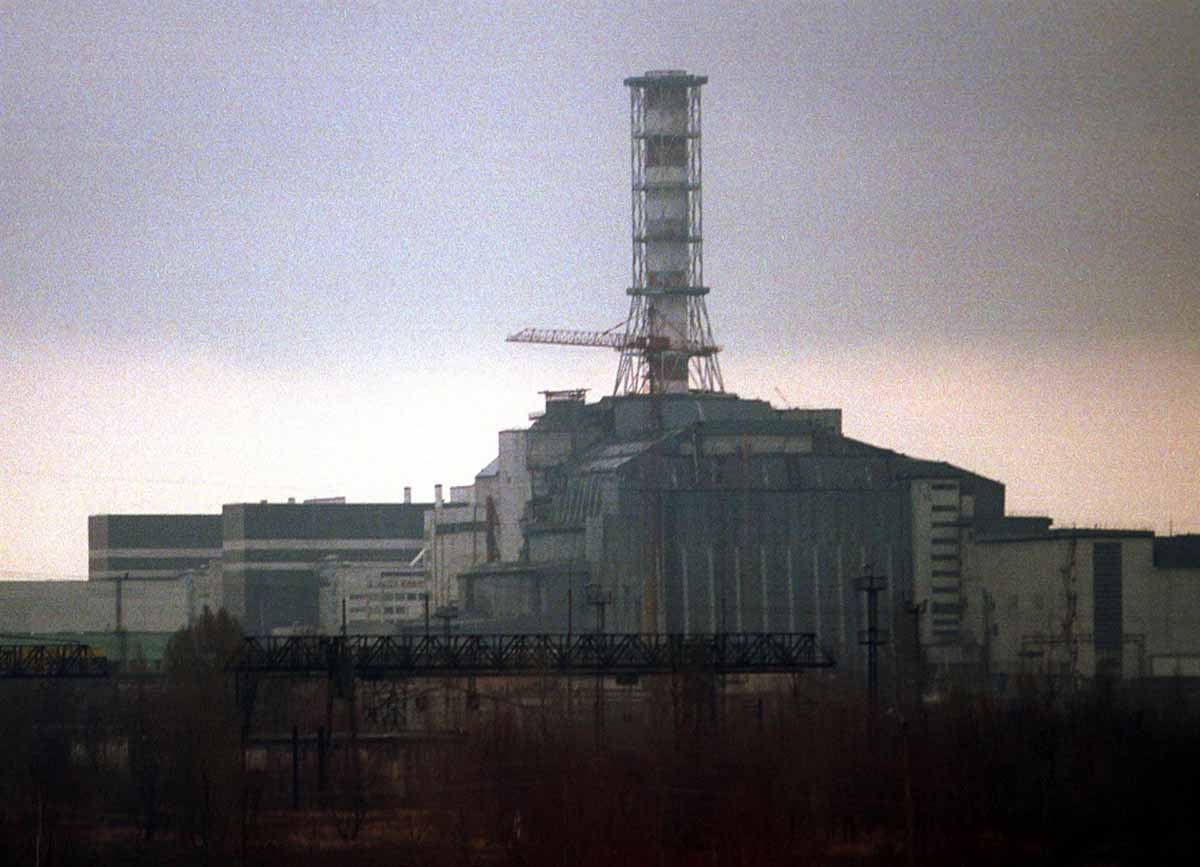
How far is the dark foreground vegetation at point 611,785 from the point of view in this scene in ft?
143

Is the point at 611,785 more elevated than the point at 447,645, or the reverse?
the point at 447,645

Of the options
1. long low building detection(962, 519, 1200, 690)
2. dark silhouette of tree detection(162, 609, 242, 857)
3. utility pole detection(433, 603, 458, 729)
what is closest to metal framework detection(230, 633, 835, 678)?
utility pole detection(433, 603, 458, 729)

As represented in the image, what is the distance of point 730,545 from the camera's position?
88438 millimetres

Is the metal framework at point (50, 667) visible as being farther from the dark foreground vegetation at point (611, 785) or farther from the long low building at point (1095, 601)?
the long low building at point (1095, 601)

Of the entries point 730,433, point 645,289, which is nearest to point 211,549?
point 645,289

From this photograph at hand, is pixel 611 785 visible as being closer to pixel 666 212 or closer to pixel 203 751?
pixel 203 751

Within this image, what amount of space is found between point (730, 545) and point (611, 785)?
140 feet

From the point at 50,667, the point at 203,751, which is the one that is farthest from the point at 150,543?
the point at 203,751

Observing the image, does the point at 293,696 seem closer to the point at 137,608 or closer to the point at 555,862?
the point at 555,862

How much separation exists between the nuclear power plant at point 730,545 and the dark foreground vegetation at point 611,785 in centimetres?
2318

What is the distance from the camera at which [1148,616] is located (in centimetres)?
8781

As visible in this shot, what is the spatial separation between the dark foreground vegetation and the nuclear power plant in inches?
912

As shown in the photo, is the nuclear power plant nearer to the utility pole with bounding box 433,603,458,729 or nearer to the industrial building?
the utility pole with bounding box 433,603,458,729

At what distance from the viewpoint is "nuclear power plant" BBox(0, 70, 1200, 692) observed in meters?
87.0
